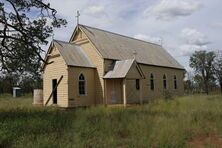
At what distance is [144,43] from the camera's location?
39094 millimetres

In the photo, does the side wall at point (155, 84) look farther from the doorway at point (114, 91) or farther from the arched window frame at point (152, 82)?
the doorway at point (114, 91)

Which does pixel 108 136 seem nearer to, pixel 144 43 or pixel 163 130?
pixel 163 130

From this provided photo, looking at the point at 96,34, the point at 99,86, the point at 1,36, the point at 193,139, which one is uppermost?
the point at 96,34

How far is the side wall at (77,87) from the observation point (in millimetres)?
25359

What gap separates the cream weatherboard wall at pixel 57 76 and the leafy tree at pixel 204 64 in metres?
36.3

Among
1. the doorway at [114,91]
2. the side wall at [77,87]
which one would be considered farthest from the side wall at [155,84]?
the side wall at [77,87]

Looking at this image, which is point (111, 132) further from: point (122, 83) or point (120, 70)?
point (122, 83)

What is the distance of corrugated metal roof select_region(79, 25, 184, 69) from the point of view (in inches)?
1141

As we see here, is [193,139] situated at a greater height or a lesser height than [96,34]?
lesser

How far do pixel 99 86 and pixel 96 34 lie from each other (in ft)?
19.4

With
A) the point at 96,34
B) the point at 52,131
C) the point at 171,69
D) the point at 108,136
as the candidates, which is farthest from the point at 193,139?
the point at 171,69

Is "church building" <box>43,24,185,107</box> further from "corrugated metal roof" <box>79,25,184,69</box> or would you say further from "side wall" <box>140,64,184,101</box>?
"side wall" <box>140,64,184,101</box>

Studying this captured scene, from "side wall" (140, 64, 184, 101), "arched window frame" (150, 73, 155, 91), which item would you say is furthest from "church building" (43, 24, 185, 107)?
"arched window frame" (150, 73, 155, 91)

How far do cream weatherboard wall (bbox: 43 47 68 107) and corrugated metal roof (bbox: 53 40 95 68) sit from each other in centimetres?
45
